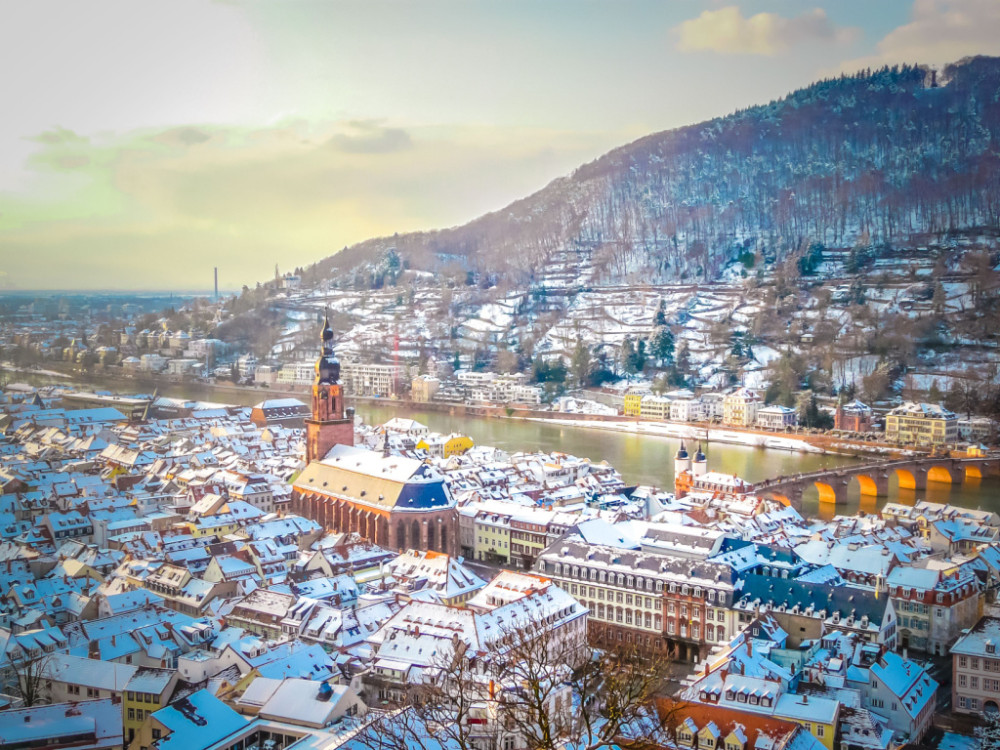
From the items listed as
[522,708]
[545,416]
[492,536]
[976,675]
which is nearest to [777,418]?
[545,416]

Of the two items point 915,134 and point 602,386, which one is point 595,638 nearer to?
point 602,386

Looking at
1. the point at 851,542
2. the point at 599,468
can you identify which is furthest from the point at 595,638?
the point at 599,468

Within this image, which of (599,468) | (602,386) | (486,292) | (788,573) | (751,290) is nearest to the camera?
(788,573)

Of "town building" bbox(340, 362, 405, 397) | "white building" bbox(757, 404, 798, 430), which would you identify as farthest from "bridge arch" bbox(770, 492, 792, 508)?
"town building" bbox(340, 362, 405, 397)

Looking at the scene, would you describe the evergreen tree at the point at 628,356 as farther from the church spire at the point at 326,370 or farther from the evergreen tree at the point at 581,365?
the church spire at the point at 326,370

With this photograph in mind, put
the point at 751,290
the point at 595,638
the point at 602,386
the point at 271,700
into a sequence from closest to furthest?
the point at 271,700 < the point at 595,638 < the point at 602,386 < the point at 751,290

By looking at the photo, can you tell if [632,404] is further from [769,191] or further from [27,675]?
[27,675]

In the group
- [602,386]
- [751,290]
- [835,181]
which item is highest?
[835,181]
